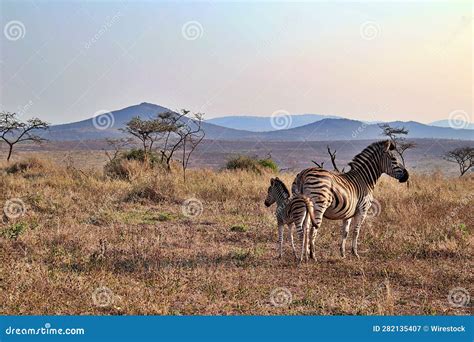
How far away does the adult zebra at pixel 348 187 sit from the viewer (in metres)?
9.41

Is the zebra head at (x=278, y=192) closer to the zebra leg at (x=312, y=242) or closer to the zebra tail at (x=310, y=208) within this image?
the zebra leg at (x=312, y=242)

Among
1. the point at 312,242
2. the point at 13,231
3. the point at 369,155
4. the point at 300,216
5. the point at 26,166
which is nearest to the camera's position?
the point at 300,216

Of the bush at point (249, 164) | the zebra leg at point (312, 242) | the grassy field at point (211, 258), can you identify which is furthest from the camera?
the bush at point (249, 164)

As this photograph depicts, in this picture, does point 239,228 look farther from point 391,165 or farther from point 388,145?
point 388,145

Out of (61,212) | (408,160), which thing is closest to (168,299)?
(61,212)

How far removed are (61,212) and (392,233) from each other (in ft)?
25.9

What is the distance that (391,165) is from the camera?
34.4 ft

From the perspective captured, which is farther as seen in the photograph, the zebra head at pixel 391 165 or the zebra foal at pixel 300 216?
the zebra head at pixel 391 165

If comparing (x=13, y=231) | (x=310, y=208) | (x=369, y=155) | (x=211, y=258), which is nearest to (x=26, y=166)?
(x=13, y=231)

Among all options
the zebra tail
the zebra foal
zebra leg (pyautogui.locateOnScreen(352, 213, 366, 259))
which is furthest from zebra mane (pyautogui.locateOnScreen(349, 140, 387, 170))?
the zebra tail

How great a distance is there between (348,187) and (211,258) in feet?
9.15

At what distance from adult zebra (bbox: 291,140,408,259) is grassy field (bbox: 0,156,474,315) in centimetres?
76

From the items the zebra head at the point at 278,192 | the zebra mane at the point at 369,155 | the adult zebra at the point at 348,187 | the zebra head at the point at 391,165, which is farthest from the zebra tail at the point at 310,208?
the zebra head at the point at 391,165

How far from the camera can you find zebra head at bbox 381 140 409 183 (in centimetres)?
1043
